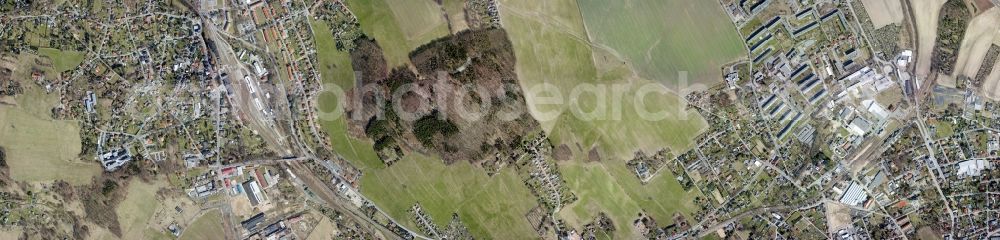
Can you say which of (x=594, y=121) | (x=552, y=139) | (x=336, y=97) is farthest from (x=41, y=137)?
(x=594, y=121)

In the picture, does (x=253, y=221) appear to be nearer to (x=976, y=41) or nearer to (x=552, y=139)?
(x=552, y=139)

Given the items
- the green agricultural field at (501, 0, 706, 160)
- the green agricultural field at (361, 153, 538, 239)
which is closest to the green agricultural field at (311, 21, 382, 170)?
the green agricultural field at (361, 153, 538, 239)

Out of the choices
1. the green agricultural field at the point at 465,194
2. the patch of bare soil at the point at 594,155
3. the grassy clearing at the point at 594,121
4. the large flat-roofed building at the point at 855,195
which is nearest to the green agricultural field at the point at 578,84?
the grassy clearing at the point at 594,121

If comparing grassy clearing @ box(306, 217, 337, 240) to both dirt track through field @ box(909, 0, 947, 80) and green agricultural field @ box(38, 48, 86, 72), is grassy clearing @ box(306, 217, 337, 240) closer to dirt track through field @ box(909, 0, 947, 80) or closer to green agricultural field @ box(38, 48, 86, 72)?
Answer: green agricultural field @ box(38, 48, 86, 72)

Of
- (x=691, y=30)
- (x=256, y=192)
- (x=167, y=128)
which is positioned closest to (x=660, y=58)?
(x=691, y=30)

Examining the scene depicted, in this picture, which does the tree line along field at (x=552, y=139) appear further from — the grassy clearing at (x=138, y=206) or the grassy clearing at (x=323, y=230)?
the grassy clearing at (x=138, y=206)
